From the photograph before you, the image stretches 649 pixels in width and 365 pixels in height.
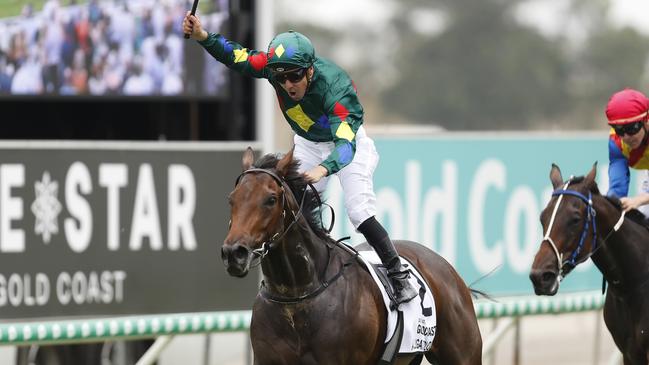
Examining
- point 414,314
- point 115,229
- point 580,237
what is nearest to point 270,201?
point 414,314

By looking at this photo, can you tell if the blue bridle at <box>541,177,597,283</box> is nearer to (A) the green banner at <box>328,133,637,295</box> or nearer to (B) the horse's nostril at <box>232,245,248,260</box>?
(B) the horse's nostril at <box>232,245,248,260</box>

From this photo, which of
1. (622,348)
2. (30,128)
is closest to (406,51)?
(30,128)

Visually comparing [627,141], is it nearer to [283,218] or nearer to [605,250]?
[605,250]

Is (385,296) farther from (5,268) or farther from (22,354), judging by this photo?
(22,354)

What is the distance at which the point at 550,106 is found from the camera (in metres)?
45.1

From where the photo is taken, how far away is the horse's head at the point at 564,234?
256 inches

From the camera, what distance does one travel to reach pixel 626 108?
6820 mm

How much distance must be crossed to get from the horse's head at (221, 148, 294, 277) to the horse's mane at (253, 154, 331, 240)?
26 millimetres

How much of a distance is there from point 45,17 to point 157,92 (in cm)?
90

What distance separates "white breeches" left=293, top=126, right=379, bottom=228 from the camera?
616 centimetres

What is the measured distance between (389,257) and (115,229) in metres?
2.75

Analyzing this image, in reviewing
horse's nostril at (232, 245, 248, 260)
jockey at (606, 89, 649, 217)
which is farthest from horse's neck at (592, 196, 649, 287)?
horse's nostril at (232, 245, 248, 260)

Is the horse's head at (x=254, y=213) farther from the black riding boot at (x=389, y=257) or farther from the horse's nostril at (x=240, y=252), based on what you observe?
the black riding boot at (x=389, y=257)

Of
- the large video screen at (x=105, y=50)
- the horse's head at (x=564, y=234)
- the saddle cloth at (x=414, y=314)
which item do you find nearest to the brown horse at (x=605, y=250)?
the horse's head at (x=564, y=234)
